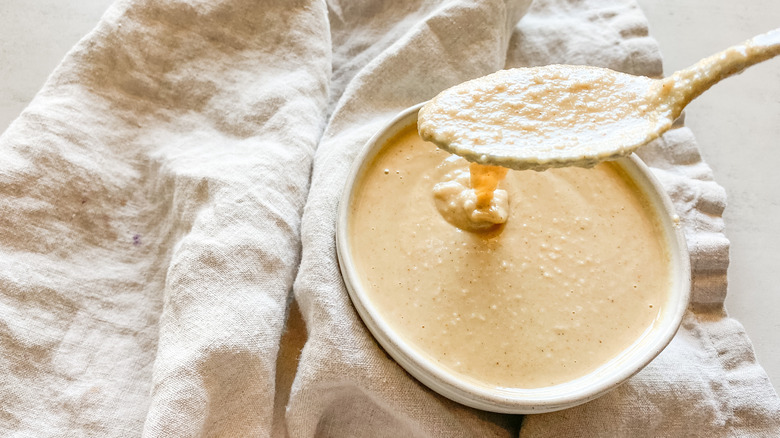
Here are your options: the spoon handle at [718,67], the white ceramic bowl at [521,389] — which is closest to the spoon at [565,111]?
the spoon handle at [718,67]

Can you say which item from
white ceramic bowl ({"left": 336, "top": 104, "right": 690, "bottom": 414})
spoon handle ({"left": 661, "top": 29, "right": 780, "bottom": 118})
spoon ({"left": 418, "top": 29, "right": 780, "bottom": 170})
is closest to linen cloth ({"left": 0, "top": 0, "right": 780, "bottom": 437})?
white ceramic bowl ({"left": 336, "top": 104, "right": 690, "bottom": 414})

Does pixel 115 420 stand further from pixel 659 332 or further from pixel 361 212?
pixel 659 332

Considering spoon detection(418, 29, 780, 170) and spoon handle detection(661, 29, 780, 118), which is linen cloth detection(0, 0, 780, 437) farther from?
spoon handle detection(661, 29, 780, 118)

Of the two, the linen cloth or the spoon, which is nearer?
the spoon

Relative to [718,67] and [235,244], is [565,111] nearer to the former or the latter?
[718,67]

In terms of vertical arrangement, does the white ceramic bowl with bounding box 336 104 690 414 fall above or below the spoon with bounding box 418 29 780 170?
below

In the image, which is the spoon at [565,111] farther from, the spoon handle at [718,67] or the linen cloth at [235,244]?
the linen cloth at [235,244]

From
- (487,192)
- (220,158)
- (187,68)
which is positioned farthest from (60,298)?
(487,192)
